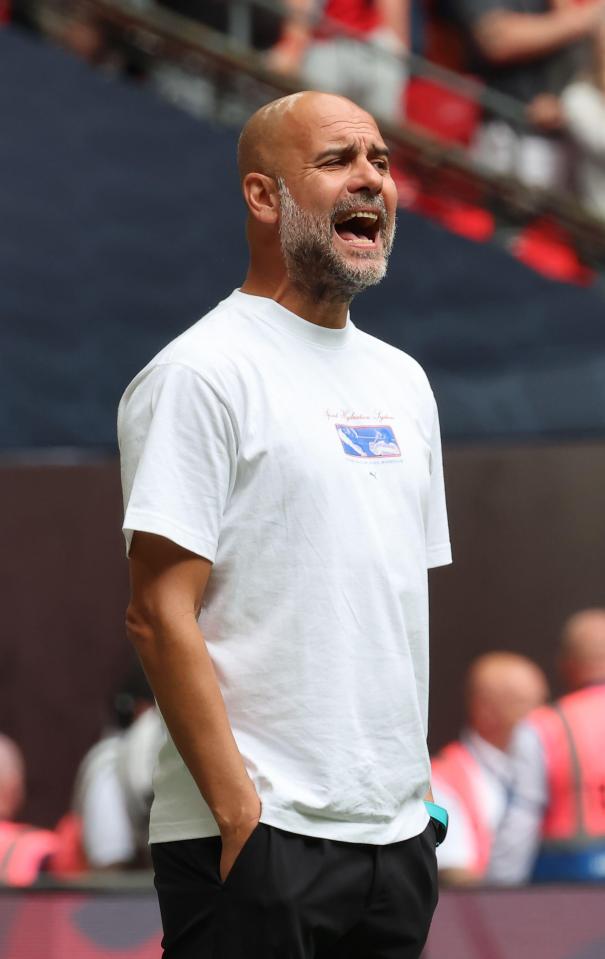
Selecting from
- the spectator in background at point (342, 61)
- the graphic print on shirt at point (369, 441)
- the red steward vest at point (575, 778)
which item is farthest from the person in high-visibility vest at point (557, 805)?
the spectator in background at point (342, 61)

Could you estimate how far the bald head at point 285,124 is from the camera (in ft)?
5.86

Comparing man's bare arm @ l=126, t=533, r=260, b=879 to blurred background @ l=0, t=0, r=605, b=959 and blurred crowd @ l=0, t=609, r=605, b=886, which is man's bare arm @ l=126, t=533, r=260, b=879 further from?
blurred background @ l=0, t=0, r=605, b=959

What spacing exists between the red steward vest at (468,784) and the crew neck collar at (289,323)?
2181 millimetres

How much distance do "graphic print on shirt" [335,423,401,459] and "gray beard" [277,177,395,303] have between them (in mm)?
166

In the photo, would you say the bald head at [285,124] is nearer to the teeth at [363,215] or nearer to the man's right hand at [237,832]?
the teeth at [363,215]

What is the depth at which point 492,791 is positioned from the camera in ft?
12.6

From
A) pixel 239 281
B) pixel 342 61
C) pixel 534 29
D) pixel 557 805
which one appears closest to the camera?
pixel 557 805

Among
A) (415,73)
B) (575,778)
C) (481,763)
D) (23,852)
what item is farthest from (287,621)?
(415,73)

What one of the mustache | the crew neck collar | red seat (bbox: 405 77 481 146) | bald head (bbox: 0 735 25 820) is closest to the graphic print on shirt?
the crew neck collar

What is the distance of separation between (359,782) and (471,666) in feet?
9.63

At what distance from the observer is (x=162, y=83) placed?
496 cm

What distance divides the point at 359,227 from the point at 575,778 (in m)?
2.15

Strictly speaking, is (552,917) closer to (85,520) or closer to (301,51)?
(85,520)

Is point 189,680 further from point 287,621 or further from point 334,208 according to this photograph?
point 334,208
